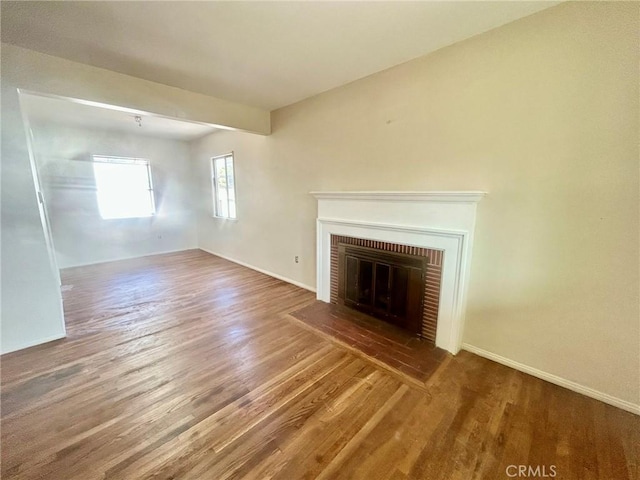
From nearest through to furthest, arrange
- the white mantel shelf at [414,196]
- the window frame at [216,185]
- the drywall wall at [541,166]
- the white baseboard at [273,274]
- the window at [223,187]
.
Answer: the drywall wall at [541,166] < the white mantel shelf at [414,196] < the white baseboard at [273,274] < the window frame at [216,185] < the window at [223,187]

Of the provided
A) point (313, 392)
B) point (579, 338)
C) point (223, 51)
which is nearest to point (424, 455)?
point (313, 392)

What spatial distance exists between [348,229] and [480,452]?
2113 millimetres

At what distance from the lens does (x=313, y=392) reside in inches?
70.3

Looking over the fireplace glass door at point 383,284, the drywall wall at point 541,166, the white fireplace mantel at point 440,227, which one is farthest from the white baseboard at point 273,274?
the drywall wall at point 541,166

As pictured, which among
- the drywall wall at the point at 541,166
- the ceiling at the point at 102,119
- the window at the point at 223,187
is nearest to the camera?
the drywall wall at the point at 541,166

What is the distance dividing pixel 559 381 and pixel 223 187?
5.71m

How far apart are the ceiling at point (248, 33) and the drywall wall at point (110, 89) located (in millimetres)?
94

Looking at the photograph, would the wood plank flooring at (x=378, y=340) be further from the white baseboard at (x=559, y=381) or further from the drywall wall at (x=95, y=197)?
the drywall wall at (x=95, y=197)

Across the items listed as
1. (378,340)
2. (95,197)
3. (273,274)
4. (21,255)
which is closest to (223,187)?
(273,274)

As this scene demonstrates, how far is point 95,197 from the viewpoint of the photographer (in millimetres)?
5148

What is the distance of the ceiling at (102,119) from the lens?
352cm

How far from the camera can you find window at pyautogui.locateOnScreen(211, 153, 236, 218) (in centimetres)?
514

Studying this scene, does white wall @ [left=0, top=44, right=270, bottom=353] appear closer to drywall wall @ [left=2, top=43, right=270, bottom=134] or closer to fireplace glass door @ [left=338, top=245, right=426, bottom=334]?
drywall wall @ [left=2, top=43, right=270, bottom=134]

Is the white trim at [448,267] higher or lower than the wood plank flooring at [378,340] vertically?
higher
